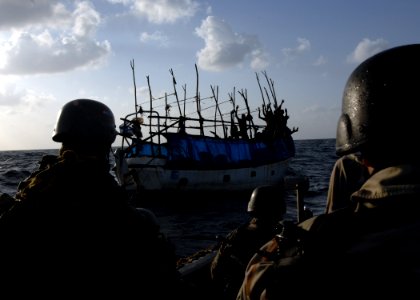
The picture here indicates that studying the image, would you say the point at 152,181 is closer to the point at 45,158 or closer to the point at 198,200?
the point at 198,200

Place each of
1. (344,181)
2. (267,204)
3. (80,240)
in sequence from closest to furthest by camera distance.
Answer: (80,240), (344,181), (267,204)

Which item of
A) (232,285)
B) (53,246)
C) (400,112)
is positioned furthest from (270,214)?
(400,112)

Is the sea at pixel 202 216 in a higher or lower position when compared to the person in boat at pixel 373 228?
lower

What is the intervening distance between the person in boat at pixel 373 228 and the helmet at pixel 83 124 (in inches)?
70.4

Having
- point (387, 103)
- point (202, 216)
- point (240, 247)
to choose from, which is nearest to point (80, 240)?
point (387, 103)

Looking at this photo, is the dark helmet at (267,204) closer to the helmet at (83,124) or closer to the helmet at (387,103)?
the helmet at (83,124)

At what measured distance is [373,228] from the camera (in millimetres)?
1496

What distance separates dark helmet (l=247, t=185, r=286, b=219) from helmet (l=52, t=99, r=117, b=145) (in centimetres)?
260

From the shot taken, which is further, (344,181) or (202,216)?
(202,216)

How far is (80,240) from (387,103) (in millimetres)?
1790

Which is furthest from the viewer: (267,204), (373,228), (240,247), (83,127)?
(267,204)

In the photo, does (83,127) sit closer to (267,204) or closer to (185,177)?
(267,204)

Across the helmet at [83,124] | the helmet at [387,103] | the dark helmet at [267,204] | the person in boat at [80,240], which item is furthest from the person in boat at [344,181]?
the helmet at [387,103]

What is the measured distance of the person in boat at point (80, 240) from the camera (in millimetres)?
2432
